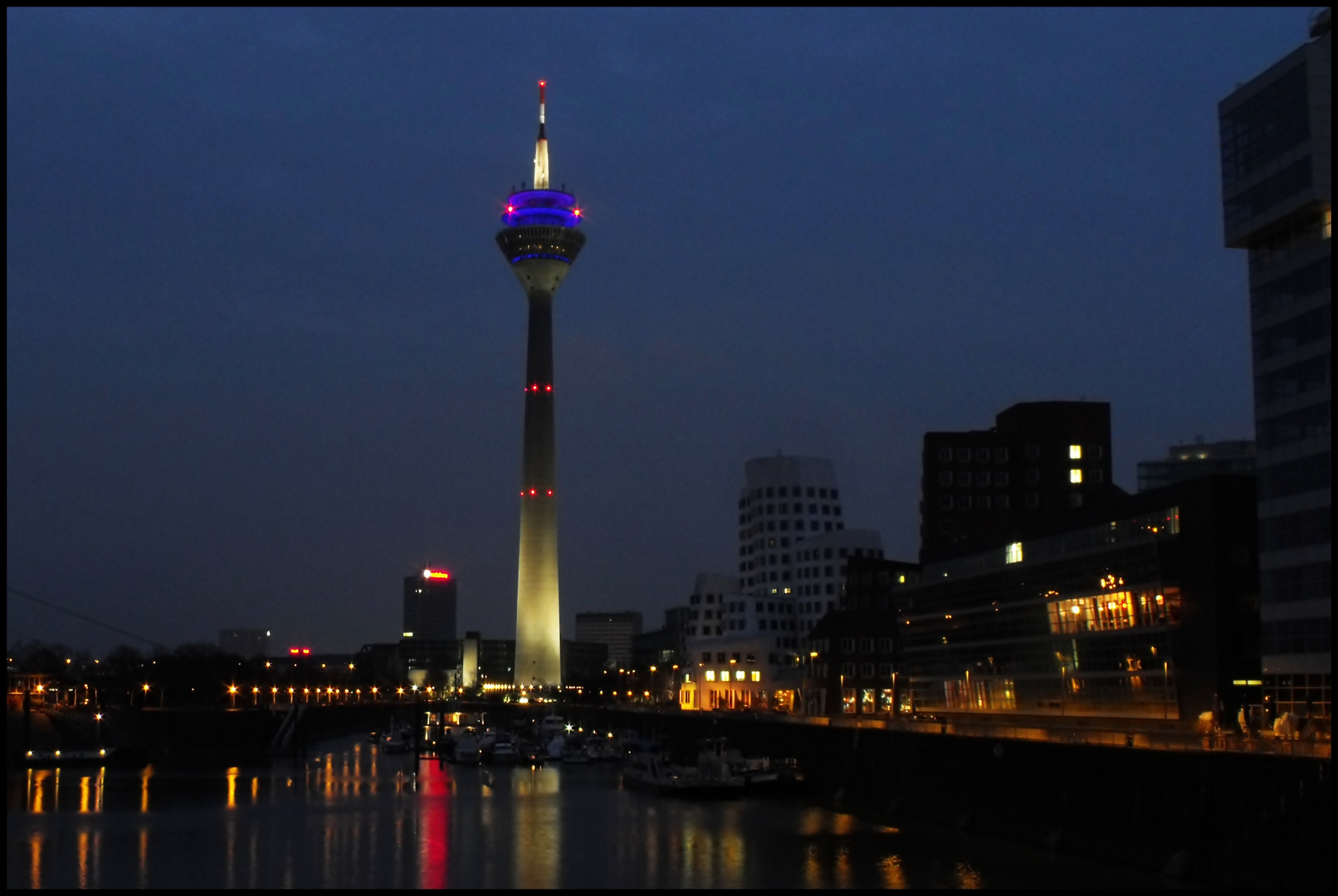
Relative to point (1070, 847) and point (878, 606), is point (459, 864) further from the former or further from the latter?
point (878, 606)

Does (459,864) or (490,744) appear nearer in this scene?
(459,864)

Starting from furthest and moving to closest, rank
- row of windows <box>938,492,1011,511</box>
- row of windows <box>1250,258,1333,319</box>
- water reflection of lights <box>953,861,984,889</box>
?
row of windows <box>938,492,1011,511</box> < row of windows <box>1250,258,1333,319</box> < water reflection of lights <box>953,861,984,889</box>

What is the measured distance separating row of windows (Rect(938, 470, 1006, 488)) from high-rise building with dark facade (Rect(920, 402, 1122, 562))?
3.1 inches

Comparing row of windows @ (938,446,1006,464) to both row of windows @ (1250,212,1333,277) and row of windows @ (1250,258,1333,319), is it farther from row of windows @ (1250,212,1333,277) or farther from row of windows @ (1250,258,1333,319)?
row of windows @ (1250,212,1333,277)

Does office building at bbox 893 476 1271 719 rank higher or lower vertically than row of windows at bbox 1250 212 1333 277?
lower

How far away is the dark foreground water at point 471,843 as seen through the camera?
56.3m

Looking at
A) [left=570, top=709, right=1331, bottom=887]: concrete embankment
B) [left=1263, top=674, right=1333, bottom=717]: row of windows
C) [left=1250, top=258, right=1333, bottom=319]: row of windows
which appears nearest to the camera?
[left=570, top=709, right=1331, bottom=887]: concrete embankment

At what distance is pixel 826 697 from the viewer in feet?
459

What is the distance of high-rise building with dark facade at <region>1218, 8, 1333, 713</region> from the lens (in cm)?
6316

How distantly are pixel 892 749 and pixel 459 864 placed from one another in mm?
25745

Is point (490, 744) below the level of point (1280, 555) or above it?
below

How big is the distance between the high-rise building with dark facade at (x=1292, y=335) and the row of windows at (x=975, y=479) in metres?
75.9

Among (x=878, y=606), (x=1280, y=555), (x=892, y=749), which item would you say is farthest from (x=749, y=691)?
(x=1280, y=555)

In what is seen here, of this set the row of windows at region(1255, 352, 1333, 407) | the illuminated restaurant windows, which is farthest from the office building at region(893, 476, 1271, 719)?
the row of windows at region(1255, 352, 1333, 407)
